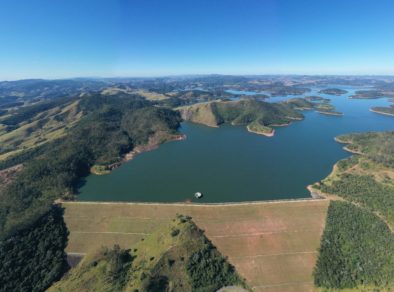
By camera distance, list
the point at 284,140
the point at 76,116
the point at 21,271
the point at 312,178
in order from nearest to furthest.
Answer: the point at 21,271, the point at 312,178, the point at 284,140, the point at 76,116

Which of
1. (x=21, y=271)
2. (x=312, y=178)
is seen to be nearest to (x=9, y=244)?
(x=21, y=271)

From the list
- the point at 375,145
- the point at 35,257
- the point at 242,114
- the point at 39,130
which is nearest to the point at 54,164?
the point at 35,257

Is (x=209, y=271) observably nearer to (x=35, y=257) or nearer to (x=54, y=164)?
(x=35, y=257)

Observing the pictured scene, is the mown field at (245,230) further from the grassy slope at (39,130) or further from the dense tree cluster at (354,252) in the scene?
the grassy slope at (39,130)

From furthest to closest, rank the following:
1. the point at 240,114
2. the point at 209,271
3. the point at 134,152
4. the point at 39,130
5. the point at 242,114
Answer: the point at 240,114 → the point at 242,114 → the point at 39,130 → the point at 134,152 → the point at 209,271

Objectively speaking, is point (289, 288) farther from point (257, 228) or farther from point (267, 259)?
point (257, 228)
